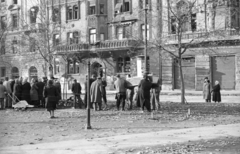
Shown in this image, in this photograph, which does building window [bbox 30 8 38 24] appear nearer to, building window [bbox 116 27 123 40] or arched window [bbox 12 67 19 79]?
arched window [bbox 12 67 19 79]

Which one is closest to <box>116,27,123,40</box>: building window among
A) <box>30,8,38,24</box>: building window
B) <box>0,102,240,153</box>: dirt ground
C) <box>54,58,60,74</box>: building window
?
<box>30,8,38,24</box>: building window

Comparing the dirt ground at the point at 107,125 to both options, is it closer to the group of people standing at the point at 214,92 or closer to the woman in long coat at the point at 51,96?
the woman in long coat at the point at 51,96

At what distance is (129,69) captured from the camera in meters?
47.1

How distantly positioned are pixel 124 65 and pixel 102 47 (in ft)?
10.1

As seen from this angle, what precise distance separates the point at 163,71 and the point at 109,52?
7.20 metres

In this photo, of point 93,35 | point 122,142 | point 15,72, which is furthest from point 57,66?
point 122,142

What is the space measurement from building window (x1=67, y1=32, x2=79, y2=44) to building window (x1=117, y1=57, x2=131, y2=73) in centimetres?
659

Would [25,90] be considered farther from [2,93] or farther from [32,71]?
[32,71]

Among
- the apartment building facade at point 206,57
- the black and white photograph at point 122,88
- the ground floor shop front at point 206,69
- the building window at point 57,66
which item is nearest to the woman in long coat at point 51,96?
the black and white photograph at point 122,88

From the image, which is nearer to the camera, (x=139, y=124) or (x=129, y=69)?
(x=139, y=124)

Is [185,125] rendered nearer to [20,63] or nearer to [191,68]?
[191,68]

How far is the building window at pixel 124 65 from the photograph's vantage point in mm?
47219

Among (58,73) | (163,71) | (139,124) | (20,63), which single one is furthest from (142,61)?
(139,124)

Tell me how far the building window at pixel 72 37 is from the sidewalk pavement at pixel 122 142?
127ft
